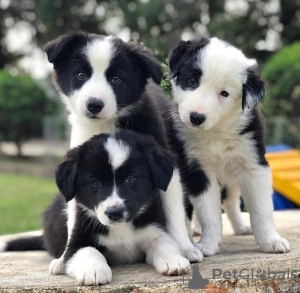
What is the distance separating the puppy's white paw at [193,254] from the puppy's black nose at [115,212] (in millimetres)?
666

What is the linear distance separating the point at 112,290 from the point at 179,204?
905mm

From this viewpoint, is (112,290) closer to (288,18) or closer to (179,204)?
(179,204)

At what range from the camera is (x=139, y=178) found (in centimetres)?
340

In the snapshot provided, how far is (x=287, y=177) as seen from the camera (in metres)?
7.41

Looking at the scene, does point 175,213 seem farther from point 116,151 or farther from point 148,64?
point 148,64

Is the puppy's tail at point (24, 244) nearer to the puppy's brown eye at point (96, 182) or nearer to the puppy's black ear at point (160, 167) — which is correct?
the puppy's brown eye at point (96, 182)

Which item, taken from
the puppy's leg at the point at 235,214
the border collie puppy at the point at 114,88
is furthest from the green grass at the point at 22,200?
the border collie puppy at the point at 114,88

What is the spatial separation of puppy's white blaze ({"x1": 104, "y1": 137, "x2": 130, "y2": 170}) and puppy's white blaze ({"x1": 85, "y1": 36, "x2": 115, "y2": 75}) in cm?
48

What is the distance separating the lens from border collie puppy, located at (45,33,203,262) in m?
3.57

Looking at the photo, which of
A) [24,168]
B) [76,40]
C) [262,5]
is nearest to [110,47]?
[76,40]

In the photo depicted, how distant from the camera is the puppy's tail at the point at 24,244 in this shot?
4887mm

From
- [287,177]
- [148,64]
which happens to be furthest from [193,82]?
[287,177]

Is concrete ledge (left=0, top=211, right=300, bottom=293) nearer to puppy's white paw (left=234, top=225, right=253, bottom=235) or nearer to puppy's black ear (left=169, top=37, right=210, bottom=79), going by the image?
puppy's white paw (left=234, top=225, right=253, bottom=235)

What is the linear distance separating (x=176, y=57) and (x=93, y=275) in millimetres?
1633
